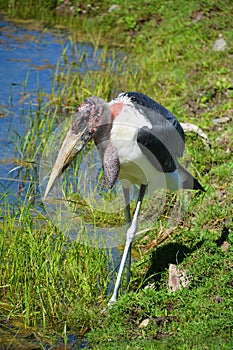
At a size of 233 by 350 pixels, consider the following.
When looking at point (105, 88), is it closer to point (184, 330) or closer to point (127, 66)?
point (127, 66)

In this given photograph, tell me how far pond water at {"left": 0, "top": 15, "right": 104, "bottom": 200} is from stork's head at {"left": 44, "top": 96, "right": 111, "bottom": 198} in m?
1.55

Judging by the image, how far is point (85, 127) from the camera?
4160mm

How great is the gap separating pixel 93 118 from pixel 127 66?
14.1 feet

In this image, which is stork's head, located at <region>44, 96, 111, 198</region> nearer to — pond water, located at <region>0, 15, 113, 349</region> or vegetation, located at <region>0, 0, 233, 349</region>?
vegetation, located at <region>0, 0, 233, 349</region>

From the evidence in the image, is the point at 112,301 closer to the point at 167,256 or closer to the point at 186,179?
the point at 167,256

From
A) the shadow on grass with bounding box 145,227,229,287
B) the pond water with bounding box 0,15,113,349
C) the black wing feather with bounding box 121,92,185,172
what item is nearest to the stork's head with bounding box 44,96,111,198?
the black wing feather with bounding box 121,92,185,172

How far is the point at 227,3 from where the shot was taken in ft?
29.8

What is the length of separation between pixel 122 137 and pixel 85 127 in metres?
0.22

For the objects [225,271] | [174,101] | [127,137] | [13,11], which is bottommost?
[13,11]

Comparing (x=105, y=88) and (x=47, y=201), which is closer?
(x=47, y=201)

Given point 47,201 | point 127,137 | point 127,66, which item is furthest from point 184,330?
point 127,66

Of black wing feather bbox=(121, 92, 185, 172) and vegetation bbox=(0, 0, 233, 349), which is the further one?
black wing feather bbox=(121, 92, 185, 172)

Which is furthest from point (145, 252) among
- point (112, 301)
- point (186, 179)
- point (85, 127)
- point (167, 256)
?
point (85, 127)

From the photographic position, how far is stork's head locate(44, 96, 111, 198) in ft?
13.6
